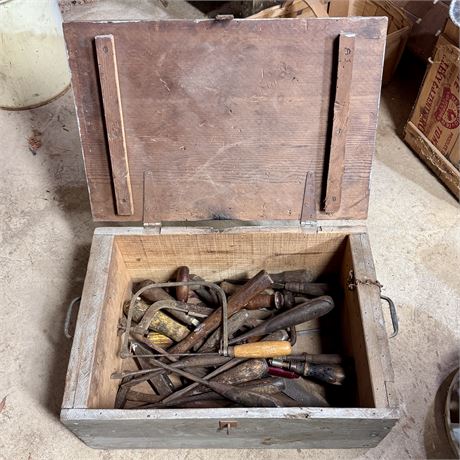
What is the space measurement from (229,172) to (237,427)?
2.41 ft

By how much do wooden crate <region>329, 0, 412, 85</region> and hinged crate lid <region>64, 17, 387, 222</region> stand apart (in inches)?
58.5

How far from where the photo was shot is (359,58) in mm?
1405

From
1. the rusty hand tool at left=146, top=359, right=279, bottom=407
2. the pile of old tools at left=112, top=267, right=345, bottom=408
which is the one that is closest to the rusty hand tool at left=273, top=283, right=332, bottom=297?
the pile of old tools at left=112, top=267, right=345, bottom=408

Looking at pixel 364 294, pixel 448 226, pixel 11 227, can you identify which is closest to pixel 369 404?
pixel 364 294

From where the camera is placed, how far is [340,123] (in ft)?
4.82

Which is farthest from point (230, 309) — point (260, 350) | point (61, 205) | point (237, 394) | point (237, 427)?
point (61, 205)

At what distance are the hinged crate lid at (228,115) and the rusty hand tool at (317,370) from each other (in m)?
0.46

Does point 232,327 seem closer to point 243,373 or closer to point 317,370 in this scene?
point 243,373

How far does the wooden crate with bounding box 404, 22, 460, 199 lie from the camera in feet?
7.54

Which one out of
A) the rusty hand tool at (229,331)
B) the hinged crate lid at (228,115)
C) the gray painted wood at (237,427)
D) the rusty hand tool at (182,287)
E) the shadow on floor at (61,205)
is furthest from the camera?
the shadow on floor at (61,205)

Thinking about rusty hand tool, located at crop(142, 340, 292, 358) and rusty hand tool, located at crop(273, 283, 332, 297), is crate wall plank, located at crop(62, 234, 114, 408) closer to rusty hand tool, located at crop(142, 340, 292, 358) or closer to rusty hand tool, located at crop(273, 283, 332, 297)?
rusty hand tool, located at crop(142, 340, 292, 358)

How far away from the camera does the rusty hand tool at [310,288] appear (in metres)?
1.76

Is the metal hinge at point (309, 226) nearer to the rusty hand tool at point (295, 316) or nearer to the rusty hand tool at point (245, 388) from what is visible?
the rusty hand tool at point (295, 316)

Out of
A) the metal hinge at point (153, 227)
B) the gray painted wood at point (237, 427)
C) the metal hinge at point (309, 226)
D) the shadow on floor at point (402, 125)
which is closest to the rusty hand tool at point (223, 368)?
the gray painted wood at point (237, 427)
